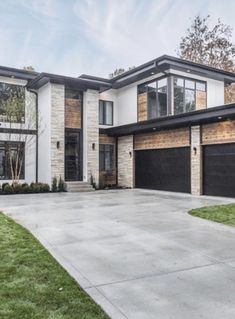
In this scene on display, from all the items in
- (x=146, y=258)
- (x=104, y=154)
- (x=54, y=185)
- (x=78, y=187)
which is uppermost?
(x=104, y=154)

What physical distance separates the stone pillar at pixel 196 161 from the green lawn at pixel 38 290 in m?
10.3

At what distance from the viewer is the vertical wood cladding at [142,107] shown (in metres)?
18.0

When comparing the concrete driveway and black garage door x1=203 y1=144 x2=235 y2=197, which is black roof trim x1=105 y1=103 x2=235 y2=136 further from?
the concrete driveway

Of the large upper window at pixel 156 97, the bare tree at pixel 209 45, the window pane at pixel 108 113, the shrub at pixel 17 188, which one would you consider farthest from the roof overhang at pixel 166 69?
A: the shrub at pixel 17 188

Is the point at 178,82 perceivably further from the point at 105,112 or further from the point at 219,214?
the point at 219,214

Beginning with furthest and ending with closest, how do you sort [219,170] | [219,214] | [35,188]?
[35,188]
[219,170]
[219,214]

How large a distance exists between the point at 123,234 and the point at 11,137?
12.1 metres

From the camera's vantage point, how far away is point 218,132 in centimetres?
1370

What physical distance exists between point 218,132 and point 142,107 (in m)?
5.58

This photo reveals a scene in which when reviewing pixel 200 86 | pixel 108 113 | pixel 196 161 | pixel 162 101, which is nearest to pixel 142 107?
pixel 162 101

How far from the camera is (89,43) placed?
71.9 ft

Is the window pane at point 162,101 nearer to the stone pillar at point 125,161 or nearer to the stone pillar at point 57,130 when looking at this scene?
the stone pillar at point 125,161

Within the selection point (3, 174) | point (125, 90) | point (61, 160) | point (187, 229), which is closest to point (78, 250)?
point (187, 229)

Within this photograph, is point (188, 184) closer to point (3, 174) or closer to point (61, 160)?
point (61, 160)
